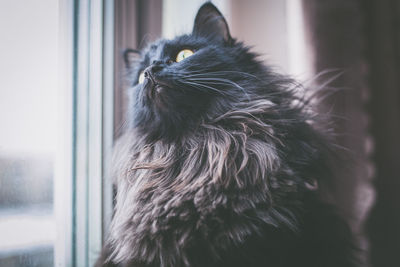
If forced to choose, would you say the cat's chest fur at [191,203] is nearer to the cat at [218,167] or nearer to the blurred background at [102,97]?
the cat at [218,167]

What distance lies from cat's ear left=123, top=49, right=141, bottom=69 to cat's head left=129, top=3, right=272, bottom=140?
0.27 ft

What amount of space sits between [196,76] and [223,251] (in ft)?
1.42

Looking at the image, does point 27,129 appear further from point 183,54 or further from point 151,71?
point 183,54

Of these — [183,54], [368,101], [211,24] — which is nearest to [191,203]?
[183,54]

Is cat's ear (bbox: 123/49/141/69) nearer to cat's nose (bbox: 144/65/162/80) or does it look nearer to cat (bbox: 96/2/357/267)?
cat (bbox: 96/2/357/267)

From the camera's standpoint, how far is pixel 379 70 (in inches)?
56.2

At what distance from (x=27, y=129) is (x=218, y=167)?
49 cm

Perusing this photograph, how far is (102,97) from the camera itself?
0.92 m

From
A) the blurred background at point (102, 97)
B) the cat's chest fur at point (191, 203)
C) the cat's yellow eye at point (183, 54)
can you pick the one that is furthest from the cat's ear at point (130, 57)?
the cat's chest fur at point (191, 203)

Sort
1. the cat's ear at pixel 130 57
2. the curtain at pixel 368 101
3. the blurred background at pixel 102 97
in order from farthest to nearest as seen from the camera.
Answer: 1. the curtain at pixel 368 101
2. the cat's ear at pixel 130 57
3. the blurred background at pixel 102 97

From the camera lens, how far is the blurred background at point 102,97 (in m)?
0.68

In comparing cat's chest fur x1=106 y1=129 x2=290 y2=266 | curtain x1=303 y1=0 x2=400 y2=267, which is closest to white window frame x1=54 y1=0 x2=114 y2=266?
cat's chest fur x1=106 y1=129 x2=290 y2=266

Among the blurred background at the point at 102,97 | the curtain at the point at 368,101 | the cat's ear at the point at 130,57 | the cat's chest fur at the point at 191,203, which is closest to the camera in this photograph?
the cat's chest fur at the point at 191,203

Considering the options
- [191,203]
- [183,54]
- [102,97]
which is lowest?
[191,203]
